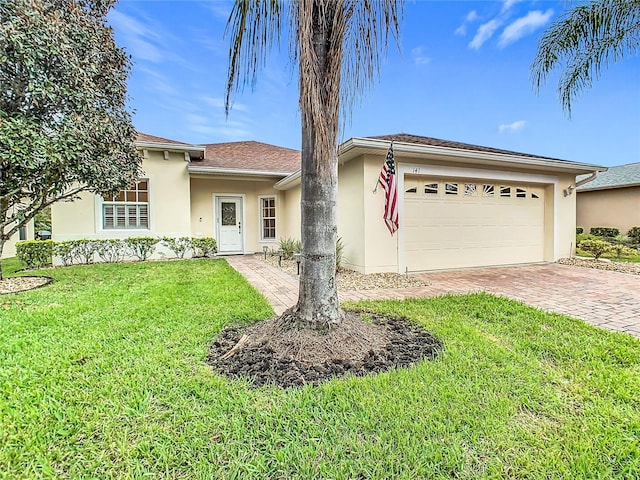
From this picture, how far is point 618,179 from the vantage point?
15234 millimetres

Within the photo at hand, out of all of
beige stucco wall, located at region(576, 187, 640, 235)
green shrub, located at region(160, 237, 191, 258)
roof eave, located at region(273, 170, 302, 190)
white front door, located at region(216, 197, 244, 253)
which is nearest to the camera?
roof eave, located at region(273, 170, 302, 190)

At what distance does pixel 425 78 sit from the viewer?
9828 mm

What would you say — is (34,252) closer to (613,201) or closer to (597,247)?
(597,247)

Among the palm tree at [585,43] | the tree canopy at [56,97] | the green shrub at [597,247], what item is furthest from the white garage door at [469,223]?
the tree canopy at [56,97]

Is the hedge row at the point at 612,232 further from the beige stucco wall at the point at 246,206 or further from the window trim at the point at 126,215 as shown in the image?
the window trim at the point at 126,215

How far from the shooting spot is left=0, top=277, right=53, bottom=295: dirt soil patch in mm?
5711

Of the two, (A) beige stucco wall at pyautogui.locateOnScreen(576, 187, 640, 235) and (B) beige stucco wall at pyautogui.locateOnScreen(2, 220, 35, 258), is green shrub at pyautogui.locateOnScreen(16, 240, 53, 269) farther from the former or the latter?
(A) beige stucco wall at pyautogui.locateOnScreen(576, 187, 640, 235)

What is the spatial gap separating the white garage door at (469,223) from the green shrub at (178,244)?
273 inches

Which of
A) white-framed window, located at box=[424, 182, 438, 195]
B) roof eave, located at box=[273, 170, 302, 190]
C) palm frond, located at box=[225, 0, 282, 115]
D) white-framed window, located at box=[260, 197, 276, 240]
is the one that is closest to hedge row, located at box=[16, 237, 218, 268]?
white-framed window, located at box=[260, 197, 276, 240]

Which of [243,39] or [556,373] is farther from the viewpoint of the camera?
[243,39]

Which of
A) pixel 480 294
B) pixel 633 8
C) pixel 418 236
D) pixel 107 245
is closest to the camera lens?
pixel 480 294

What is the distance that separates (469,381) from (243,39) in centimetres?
365

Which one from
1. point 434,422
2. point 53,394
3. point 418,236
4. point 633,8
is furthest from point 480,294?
point 633,8

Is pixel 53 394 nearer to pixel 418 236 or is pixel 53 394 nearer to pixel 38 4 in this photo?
pixel 38 4
